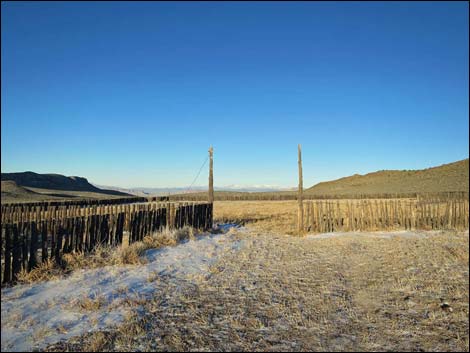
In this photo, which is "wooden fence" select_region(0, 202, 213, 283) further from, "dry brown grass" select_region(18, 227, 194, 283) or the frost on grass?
the frost on grass

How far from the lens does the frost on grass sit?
124 inches

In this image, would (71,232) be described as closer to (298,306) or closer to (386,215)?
(298,306)

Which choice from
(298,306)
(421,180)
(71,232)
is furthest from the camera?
(421,180)

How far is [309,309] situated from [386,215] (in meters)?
8.84

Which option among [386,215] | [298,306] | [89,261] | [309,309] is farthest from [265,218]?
[309,309]

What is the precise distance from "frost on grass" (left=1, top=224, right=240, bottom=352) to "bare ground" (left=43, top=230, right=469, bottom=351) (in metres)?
0.20

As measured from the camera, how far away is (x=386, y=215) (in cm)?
1172

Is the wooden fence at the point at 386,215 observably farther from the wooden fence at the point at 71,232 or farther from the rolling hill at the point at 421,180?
the wooden fence at the point at 71,232

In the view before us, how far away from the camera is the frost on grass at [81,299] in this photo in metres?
3.15

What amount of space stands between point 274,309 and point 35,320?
2822 mm

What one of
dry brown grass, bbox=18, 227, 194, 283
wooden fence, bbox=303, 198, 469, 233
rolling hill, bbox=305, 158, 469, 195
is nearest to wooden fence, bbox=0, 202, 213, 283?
dry brown grass, bbox=18, 227, 194, 283

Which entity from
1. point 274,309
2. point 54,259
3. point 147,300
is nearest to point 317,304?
point 274,309

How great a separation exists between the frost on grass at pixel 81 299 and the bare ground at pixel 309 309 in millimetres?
201

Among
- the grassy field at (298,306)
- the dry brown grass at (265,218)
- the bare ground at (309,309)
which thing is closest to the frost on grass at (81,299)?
the grassy field at (298,306)
